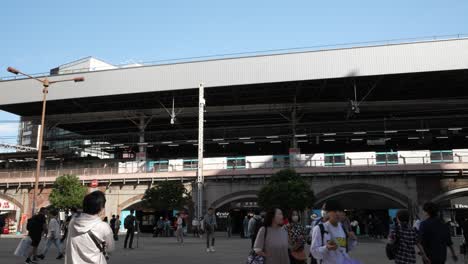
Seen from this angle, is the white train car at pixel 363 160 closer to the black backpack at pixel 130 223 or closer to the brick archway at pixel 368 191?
the brick archway at pixel 368 191

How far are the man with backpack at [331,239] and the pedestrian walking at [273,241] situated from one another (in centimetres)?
47

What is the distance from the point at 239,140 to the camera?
154 ft

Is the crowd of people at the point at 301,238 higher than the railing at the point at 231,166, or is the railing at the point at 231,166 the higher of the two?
the railing at the point at 231,166

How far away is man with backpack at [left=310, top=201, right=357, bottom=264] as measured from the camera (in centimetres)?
509

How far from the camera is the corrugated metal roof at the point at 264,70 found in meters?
35.2

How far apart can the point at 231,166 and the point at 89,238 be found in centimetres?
3339

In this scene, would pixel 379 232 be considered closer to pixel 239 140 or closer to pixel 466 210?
pixel 466 210

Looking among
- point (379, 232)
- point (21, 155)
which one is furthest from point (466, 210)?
point (21, 155)

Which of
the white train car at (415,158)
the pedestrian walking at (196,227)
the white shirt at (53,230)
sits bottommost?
the pedestrian walking at (196,227)

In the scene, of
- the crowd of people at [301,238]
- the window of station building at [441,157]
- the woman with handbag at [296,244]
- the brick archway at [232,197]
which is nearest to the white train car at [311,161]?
the brick archway at [232,197]

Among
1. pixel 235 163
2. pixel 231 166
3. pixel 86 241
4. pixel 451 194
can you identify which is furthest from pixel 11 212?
pixel 86 241

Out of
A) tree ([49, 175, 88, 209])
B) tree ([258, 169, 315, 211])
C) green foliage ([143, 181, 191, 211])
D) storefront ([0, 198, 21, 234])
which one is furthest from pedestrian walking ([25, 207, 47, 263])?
storefront ([0, 198, 21, 234])

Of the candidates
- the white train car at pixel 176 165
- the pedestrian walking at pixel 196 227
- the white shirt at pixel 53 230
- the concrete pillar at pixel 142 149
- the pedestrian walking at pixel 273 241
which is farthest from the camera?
the concrete pillar at pixel 142 149

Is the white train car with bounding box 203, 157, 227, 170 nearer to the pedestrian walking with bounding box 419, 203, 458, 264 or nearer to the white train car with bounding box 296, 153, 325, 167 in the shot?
the white train car with bounding box 296, 153, 325, 167
